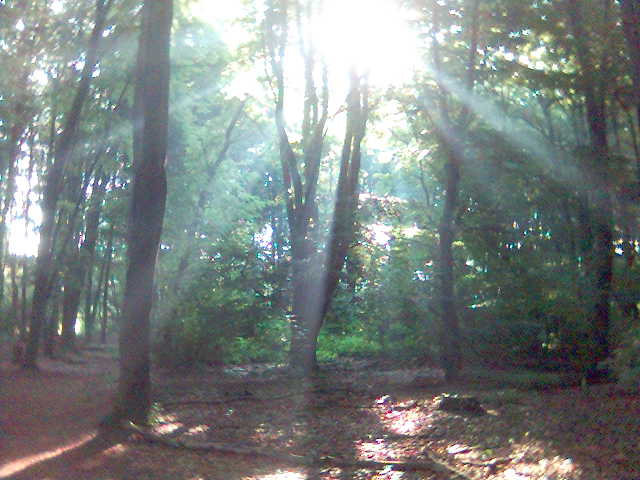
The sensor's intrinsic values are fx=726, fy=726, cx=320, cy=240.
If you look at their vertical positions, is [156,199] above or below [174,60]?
below

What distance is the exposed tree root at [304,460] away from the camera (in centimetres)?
814

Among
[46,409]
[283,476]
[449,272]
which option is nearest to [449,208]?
[449,272]

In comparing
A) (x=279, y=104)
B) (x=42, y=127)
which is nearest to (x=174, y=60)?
(x=279, y=104)

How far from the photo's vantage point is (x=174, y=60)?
2153 centimetres

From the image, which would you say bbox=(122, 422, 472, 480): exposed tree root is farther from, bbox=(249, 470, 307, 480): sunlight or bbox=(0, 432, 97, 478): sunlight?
bbox=(0, 432, 97, 478): sunlight

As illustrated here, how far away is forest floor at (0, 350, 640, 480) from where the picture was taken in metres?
8.17

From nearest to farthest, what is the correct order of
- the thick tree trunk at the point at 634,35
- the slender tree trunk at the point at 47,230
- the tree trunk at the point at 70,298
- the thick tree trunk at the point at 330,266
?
the thick tree trunk at the point at 634,35
the thick tree trunk at the point at 330,266
the slender tree trunk at the point at 47,230
the tree trunk at the point at 70,298

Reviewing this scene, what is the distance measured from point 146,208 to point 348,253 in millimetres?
9476

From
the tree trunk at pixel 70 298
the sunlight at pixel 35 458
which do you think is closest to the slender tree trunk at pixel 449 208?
the sunlight at pixel 35 458

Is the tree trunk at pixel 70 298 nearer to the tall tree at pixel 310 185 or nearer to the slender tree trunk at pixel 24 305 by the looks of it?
the slender tree trunk at pixel 24 305

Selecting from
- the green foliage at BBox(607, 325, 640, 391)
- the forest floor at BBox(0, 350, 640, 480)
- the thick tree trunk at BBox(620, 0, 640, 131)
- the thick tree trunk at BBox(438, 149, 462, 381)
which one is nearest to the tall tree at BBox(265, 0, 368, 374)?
the forest floor at BBox(0, 350, 640, 480)

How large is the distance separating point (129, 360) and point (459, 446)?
5017 millimetres

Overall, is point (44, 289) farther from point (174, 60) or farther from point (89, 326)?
point (89, 326)

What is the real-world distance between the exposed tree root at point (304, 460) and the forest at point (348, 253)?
65 mm
